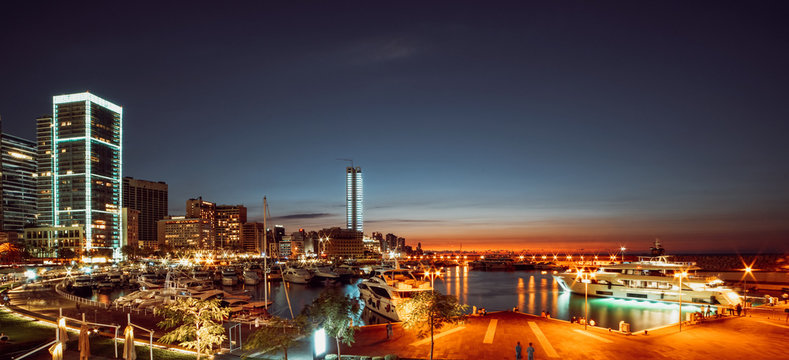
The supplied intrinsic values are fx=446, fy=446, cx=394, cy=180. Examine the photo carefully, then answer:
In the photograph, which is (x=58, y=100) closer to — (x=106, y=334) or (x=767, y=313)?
(x=106, y=334)

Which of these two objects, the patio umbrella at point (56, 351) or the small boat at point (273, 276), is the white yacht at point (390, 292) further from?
the small boat at point (273, 276)

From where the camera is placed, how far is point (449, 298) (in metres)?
23.0

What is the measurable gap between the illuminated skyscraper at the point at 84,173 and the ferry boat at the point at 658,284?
18536cm

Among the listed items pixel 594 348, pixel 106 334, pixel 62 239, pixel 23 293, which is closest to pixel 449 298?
pixel 594 348

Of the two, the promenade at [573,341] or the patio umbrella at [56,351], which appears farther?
the promenade at [573,341]

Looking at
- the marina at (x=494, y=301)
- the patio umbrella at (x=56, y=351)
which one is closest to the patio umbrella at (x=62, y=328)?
the patio umbrella at (x=56, y=351)

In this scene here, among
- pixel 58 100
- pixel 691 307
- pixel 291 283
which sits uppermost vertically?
pixel 58 100

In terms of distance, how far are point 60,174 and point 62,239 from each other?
33249mm

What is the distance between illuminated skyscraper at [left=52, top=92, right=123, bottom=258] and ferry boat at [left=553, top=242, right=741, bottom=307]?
608 ft

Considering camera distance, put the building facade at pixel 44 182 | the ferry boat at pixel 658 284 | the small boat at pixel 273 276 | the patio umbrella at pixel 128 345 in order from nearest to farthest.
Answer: the patio umbrella at pixel 128 345 < the ferry boat at pixel 658 284 < the small boat at pixel 273 276 < the building facade at pixel 44 182

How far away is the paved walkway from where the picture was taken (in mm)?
22875

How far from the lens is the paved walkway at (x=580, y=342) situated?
22875mm

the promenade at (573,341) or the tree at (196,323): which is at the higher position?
the tree at (196,323)

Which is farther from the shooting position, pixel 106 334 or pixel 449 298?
pixel 106 334
